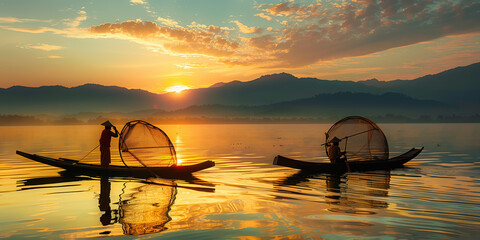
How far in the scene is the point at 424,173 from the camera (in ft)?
81.7

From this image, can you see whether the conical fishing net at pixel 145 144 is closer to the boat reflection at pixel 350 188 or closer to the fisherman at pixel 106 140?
the fisherman at pixel 106 140

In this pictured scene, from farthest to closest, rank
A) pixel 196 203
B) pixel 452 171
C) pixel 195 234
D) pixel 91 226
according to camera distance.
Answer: pixel 452 171
pixel 196 203
pixel 91 226
pixel 195 234

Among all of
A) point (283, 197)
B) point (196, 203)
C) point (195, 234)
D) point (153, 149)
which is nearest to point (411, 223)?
point (283, 197)

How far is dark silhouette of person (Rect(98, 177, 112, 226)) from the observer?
12.2 m

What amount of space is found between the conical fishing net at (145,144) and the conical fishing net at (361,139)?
1135cm

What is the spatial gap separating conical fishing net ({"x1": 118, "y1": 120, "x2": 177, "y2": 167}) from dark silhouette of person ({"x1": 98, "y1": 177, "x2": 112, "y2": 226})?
2020mm

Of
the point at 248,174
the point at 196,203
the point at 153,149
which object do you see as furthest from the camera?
the point at 248,174

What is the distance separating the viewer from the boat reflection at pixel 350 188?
14.1 meters

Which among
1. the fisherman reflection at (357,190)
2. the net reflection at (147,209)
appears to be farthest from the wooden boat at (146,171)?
the fisherman reflection at (357,190)

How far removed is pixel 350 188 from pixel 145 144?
1208cm

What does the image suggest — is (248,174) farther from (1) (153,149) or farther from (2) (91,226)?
(2) (91,226)

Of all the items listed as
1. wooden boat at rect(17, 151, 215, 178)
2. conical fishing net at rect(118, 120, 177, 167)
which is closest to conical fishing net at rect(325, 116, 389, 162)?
wooden boat at rect(17, 151, 215, 178)

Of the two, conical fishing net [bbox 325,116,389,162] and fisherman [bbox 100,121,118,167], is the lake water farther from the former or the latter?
conical fishing net [bbox 325,116,389,162]

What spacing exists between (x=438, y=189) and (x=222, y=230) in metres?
12.9
